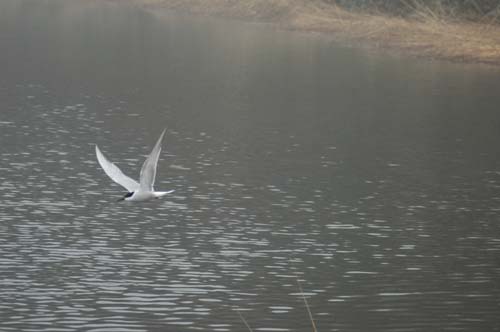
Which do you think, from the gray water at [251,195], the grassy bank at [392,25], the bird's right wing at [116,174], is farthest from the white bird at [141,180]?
the grassy bank at [392,25]

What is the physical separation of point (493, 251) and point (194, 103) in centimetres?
1507

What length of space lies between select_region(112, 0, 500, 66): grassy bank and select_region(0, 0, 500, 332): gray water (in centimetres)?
196

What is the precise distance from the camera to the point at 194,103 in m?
33.9

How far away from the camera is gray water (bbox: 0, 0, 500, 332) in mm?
17000

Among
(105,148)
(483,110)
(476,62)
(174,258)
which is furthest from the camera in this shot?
(476,62)

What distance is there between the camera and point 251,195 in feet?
76.6

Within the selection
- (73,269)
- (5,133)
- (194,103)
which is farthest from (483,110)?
(73,269)

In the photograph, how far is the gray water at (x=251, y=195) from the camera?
17.0 m

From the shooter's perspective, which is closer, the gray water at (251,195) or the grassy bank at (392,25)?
the gray water at (251,195)

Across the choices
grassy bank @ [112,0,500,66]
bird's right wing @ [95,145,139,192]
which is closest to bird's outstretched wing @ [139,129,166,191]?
bird's right wing @ [95,145,139,192]

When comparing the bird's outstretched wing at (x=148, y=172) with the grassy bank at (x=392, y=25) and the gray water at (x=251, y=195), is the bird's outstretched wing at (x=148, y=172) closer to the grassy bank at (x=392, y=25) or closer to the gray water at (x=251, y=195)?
the gray water at (x=251, y=195)

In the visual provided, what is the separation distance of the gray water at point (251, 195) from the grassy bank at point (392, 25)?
77.1 inches

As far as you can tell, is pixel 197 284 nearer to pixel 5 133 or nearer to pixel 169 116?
pixel 5 133

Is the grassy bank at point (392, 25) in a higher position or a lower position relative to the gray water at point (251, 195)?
higher
